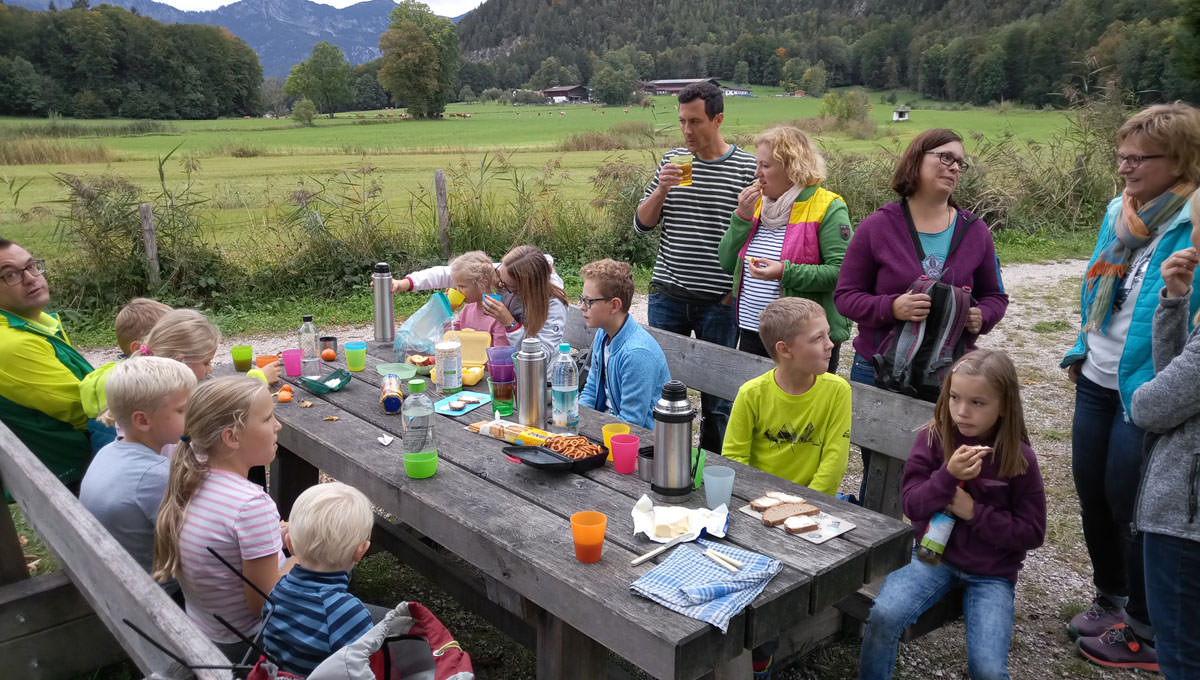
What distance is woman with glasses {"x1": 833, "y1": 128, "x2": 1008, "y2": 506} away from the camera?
3.23m

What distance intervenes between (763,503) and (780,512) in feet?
0.26

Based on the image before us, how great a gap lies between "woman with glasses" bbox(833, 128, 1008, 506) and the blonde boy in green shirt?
498 mm

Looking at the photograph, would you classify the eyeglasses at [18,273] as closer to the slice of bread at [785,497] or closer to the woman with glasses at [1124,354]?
Answer: the slice of bread at [785,497]

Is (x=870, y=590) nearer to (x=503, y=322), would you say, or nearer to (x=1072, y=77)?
(x=503, y=322)

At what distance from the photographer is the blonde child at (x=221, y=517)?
7.51 feet

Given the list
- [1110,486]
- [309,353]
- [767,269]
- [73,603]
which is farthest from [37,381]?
[1110,486]

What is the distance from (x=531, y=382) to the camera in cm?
305

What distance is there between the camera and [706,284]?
434 cm

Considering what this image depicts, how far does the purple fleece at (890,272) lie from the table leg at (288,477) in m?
2.83

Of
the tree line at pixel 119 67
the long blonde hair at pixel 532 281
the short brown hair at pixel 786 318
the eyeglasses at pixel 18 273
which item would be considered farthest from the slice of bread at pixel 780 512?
the tree line at pixel 119 67

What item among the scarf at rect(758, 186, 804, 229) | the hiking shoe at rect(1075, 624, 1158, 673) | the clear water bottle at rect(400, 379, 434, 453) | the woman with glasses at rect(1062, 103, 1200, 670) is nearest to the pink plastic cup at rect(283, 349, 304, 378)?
the clear water bottle at rect(400, 379, 434, 453)

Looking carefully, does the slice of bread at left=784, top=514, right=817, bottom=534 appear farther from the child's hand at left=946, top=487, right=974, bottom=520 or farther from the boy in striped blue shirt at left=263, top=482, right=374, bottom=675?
the boy in striped blue shirt at left=263, top=482, right=374, bottom=675

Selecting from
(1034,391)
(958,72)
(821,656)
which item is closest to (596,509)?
(821,656)

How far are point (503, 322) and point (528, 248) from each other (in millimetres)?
435
